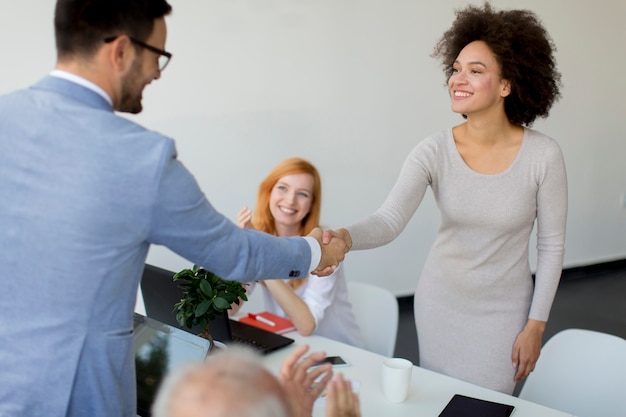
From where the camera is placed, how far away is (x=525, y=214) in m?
2.02

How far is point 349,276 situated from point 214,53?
5.86 feet

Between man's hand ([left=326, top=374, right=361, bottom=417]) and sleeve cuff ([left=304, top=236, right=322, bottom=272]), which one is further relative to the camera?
sleeve cuff ([left=304, top=236, right=322, bottom=272])

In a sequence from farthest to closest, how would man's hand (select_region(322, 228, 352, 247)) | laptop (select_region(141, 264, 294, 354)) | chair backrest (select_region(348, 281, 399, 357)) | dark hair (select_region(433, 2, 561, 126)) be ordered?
chair backrest (select_region(348, 281, 399, 357)), dark hair (select_region(433, 2, 561, 126)), laptop (select_region(141, 264, 294, 354)), man's hand (select_region(322, 228, 352, 247))

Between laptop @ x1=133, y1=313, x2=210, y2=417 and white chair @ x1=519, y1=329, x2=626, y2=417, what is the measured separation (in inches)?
42.9

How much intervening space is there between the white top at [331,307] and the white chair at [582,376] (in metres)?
0.66

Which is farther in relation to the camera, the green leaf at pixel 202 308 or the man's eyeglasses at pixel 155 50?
the green leaf at pixel 202 308

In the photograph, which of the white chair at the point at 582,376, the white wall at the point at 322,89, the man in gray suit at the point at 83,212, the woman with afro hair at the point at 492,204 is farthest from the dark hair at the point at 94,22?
the white wall at the point at 322,89

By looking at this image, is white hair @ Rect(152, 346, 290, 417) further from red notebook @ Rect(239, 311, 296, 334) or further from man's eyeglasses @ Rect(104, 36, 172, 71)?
red notebook @ Rect(239, 311, 296, 334)

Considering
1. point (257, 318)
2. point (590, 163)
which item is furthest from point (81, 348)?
point (590, 163)

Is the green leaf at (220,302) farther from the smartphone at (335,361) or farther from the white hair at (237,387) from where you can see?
the white hair at (237,387)

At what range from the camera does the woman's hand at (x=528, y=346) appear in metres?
2.04

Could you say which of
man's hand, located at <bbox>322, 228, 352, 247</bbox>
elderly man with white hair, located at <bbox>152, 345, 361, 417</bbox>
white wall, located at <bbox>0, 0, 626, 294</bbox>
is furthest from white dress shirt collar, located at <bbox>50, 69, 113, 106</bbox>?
white wall, located at <bbox>0, 0, 626, 294</bbox>

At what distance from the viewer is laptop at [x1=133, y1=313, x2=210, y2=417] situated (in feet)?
5.21

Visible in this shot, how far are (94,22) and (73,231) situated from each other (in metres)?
0.37
